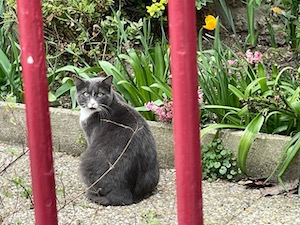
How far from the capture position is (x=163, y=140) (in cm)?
452

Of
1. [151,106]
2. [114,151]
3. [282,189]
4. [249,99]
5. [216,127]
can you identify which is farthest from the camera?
[151,106]

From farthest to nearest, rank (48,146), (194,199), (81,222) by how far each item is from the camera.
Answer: (81,222) → (48,146) → (194,199)

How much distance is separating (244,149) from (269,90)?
45cm

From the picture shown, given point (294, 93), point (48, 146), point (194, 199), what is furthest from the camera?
point (294, 93)

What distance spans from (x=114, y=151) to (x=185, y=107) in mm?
2510

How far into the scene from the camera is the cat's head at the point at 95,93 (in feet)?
13.3

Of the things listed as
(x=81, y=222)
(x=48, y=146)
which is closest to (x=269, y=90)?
(x=81, y=222)

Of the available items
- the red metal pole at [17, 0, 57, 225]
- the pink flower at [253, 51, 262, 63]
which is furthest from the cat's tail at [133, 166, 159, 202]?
the red metal pole at [17, 0, 57, 225]

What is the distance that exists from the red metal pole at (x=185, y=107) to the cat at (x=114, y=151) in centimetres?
237

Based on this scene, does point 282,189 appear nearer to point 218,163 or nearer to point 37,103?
point 218,163

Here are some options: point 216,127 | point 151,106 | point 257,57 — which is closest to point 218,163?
point 216,127

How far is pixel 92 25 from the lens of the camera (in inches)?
225

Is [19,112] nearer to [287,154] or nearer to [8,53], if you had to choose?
[8,53]

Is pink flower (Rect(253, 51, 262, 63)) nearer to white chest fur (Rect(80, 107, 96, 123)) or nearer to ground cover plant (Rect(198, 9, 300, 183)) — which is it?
ground cover plant (Rect(198, 9, 300, 183))
